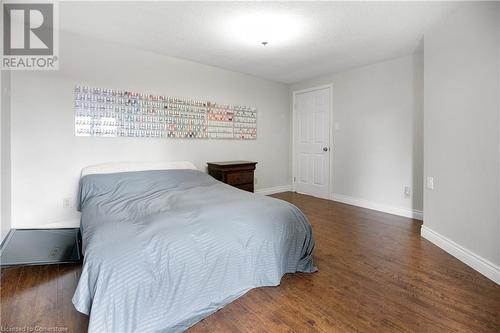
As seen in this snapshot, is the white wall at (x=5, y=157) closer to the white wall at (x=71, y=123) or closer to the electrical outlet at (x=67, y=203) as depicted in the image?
the white wall at (x=71, y=123)

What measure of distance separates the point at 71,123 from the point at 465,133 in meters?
3.86

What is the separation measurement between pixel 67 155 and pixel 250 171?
2311mm

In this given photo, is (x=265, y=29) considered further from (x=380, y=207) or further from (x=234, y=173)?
(x=380, y=207)

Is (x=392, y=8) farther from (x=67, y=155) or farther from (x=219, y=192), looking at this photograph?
(x=67, y=155)

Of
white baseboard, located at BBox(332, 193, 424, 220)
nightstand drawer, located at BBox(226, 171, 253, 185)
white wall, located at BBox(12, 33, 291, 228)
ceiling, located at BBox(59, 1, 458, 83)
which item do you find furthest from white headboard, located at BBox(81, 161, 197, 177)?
white baseboard, located at BBox(332, 193, 424, 220)

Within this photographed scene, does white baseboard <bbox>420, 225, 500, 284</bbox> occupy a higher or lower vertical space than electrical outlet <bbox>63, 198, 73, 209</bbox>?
lower

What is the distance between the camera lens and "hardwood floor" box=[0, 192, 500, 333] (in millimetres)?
1372

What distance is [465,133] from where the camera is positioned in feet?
6.80

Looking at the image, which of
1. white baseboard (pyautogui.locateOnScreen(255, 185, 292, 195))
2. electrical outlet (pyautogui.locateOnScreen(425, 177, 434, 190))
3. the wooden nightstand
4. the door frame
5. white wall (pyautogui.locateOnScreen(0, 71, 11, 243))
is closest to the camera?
white wall (pyautogui.locateOnScreen(0, 71, 11, 243))

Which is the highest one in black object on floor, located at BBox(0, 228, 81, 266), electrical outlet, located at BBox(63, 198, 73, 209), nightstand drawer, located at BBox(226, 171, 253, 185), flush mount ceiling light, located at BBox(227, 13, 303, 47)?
flush mount ceiling light, located at BBox(227, 13, 303, 47)

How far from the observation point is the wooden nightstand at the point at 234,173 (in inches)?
140

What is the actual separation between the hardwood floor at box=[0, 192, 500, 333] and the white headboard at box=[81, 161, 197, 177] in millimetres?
1128

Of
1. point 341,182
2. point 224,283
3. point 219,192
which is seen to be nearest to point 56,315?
point 224,283

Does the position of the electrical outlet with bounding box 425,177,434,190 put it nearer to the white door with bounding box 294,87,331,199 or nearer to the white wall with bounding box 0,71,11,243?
the white door with bounding box 294,87,331,199
